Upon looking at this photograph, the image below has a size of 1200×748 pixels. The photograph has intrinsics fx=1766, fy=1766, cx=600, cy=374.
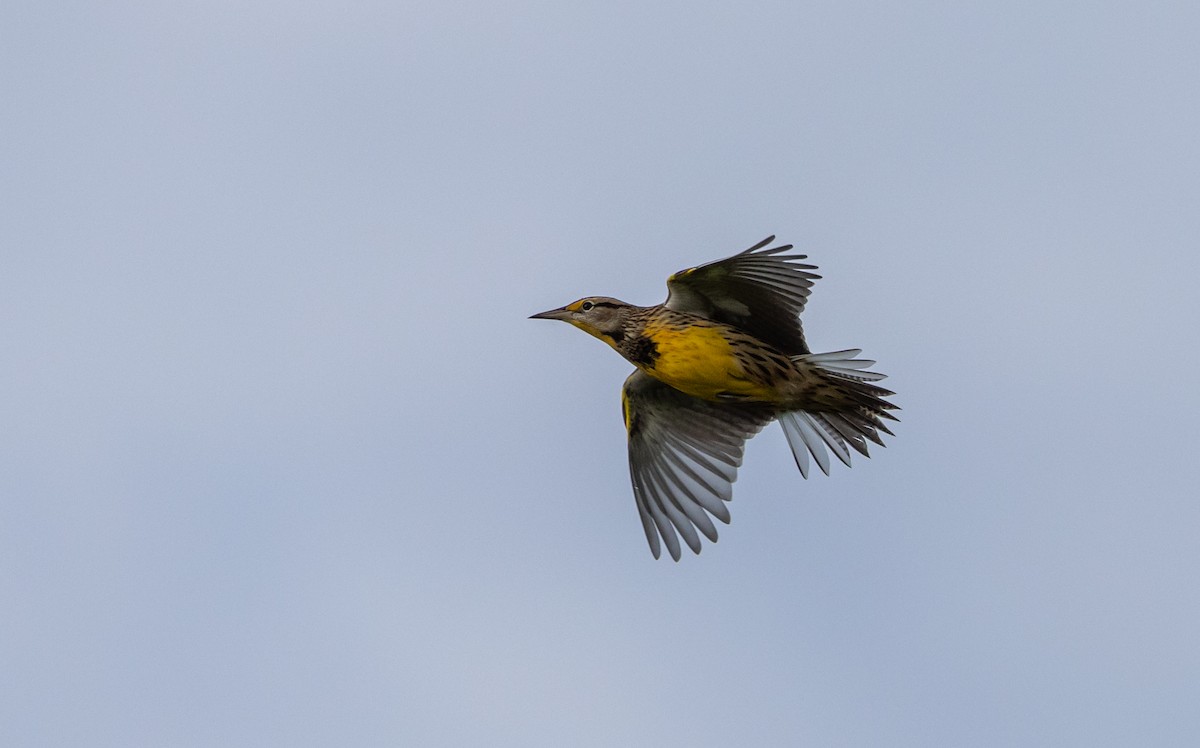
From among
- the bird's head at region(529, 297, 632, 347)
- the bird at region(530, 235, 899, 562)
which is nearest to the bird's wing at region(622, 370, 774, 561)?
the bird at region(530, 235, 899, 562)

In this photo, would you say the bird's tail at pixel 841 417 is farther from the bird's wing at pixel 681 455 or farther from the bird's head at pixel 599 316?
the bird's head at pixel 599 316

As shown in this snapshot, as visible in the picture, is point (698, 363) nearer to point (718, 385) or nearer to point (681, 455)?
point (718, 385)

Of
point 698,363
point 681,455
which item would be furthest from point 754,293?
point 681,455

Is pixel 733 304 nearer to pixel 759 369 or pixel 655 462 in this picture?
pixel 759 369

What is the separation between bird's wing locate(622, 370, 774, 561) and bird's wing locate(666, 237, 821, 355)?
0.83 m

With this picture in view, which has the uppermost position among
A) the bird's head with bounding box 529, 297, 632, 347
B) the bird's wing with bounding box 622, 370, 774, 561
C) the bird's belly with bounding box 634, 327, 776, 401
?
the bird's head with bounding box 529, 297, 632, 347

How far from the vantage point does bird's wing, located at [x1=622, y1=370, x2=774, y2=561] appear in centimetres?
1275

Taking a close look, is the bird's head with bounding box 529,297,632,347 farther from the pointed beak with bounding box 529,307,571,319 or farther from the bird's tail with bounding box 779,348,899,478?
the bird's tail with bounding box 779,348,899,478

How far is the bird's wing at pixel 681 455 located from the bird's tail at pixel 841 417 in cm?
32

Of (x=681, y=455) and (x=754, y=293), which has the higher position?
(x=754, y=293)

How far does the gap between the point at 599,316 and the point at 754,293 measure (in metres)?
1.12

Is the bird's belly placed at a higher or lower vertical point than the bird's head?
lower

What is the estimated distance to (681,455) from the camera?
42.8 feet

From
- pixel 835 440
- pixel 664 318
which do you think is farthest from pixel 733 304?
pixel 835 440
